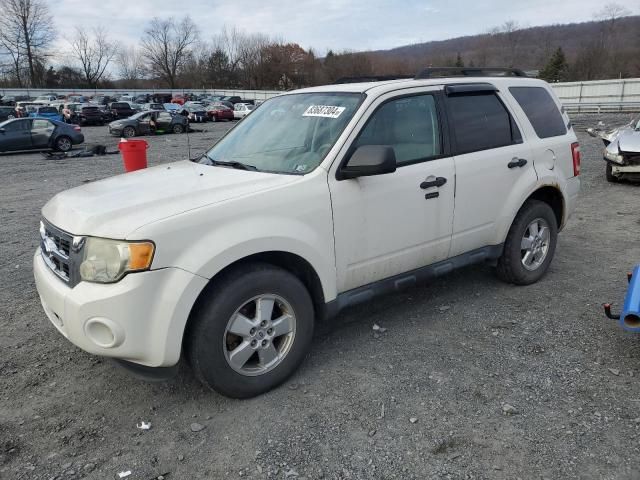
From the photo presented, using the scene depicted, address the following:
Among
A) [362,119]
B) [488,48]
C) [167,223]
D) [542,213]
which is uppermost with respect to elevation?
[488,48]

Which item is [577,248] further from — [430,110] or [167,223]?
[167,223]

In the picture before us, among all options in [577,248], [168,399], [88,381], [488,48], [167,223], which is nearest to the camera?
[167,223]

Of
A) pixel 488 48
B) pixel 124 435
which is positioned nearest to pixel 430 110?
pixel 124 435

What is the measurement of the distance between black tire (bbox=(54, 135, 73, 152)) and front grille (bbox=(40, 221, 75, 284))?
61.6 ft

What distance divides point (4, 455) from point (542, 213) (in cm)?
448

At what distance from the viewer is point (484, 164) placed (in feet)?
13.7

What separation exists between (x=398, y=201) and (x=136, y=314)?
1.89 meters

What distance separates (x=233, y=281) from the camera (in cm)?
295

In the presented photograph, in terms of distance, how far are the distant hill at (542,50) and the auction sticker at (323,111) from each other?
5582 cm

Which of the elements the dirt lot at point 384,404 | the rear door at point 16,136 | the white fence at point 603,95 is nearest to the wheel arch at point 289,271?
the dirt lot at point 384,404

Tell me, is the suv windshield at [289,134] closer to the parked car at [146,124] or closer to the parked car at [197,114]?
the parked car at [146,124]

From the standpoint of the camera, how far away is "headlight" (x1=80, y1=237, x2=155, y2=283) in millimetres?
2651

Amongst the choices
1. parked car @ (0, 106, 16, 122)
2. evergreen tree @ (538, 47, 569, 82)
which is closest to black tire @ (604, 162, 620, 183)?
parked car @ (0, 106, 16, 122)

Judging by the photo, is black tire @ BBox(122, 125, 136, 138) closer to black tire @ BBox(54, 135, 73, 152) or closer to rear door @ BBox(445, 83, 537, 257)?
black tire @ BBox(54, 135, 73, 152)
